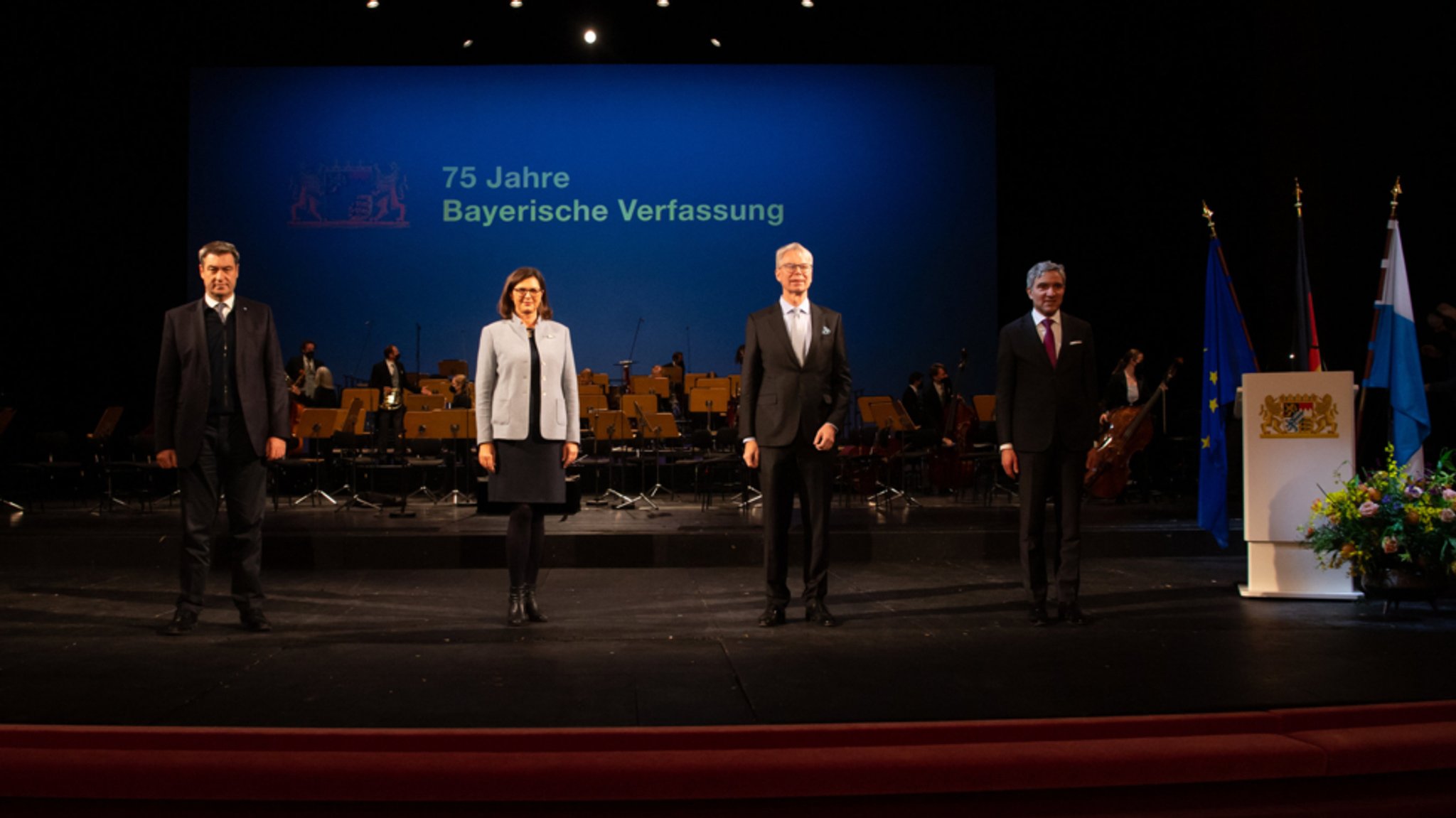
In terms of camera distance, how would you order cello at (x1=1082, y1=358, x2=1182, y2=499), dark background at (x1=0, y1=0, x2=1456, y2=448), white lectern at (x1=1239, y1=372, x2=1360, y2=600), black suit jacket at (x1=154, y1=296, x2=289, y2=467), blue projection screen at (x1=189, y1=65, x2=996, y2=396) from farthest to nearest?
blue projection screen at (x1=189, y1=65, x2=996, y2=396), dark background at (x1=0, y1=0, x2=1456, y2=448), cello at (x1=1082, y1=358, x2=1182, y2=499), white lectern at (x1=1239, y1=372, x2=1360, y2=600), black suit jacket at (x1=154, y1=296, x2=289, y2=467)

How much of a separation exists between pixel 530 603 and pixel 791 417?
1253 mm

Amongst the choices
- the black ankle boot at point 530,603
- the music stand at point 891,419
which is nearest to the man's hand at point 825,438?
the black ankle boot at point 530,603

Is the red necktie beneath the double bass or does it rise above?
above

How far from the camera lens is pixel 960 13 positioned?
10.8 m

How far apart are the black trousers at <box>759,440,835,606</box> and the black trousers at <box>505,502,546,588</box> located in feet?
2.85

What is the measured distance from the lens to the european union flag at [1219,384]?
17.4ft

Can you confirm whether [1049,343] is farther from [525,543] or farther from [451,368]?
[451,368]

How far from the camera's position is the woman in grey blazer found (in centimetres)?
410

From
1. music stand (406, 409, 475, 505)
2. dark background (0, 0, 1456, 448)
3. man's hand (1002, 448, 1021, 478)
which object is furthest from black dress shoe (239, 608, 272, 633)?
dark background (0, 0, 1456, 448)

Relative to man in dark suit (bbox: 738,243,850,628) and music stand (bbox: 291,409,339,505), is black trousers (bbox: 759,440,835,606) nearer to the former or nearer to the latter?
man in dark suit (bbox: 738,243,850,628)

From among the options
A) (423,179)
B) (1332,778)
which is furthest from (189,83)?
(1332,778)

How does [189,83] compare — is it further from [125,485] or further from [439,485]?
[439,485]

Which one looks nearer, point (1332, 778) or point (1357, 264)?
point (1332, 778)

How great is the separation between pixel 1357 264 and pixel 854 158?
492 centimetres
